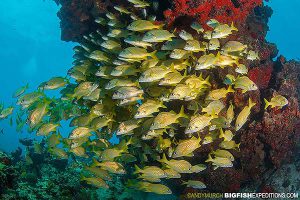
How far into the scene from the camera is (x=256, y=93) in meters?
7.55

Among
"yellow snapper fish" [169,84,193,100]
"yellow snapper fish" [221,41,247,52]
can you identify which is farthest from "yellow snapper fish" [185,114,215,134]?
"yellow snapper fish" [221,41,247,52]

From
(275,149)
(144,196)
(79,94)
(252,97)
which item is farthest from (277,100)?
(144,196)

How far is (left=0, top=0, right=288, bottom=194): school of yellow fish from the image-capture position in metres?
5.75

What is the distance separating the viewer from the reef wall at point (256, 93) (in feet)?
23.1

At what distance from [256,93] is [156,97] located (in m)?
2.88

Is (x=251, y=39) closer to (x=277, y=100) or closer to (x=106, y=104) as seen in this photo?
(x=277, y=100)

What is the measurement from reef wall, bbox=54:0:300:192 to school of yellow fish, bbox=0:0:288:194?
66 centimetres

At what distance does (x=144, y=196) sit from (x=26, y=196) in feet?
15.8

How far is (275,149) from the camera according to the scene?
25.3 feet

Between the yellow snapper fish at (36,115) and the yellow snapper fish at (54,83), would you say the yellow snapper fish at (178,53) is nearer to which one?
the yellow snapper fish at (54,83)

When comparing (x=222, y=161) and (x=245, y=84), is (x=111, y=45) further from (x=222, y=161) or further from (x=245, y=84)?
(x=222, y=161)

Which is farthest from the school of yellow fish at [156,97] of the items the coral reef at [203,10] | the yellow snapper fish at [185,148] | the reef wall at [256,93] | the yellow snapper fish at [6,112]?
the yellow snapper fish at [6,112]

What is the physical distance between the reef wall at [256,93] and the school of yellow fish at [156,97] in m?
0.66

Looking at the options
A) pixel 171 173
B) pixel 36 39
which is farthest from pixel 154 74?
pixel 36 39
